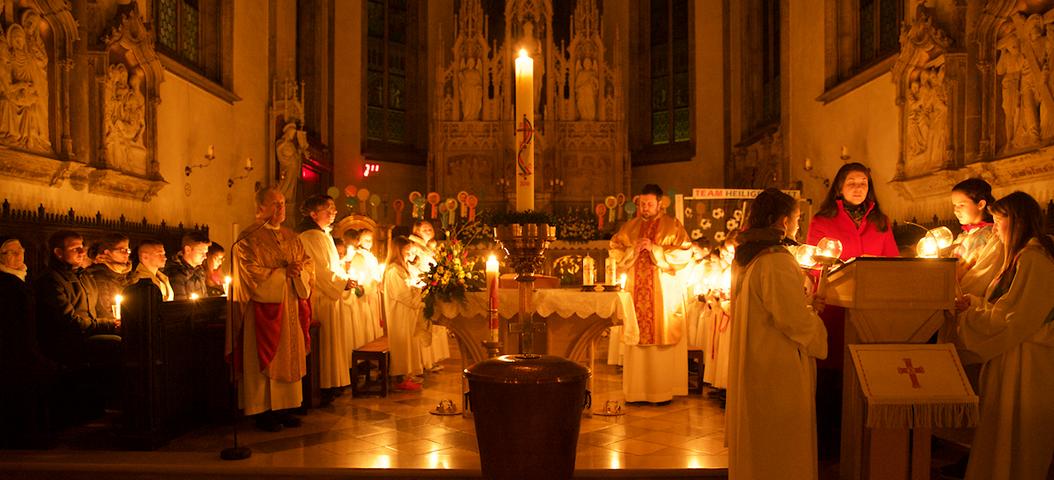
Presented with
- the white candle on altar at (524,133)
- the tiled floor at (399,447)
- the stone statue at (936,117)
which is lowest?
the tiled floor at (399,447)

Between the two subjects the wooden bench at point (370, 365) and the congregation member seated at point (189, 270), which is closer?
the congregation member seated at point (189, 270)

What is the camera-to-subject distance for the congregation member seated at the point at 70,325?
19.5ft

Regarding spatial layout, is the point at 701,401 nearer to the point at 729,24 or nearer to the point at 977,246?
the point at 977,246

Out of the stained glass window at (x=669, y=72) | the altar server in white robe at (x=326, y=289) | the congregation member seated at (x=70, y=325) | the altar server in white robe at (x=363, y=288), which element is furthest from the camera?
the stained glass window at (x=669, y=72)

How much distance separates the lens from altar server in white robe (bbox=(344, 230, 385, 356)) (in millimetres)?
8250

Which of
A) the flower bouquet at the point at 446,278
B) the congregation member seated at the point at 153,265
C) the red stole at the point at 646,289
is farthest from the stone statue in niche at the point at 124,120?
the red stole at the point at 646,289

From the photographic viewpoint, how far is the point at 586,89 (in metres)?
15.4

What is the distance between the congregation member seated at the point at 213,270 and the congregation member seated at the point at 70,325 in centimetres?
148

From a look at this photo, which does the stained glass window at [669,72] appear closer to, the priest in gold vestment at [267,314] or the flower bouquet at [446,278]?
the flower bouquet at [446,278]

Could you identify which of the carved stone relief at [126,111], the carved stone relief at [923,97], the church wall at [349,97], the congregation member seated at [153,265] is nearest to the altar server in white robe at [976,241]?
the carved stone relief at [923,97]

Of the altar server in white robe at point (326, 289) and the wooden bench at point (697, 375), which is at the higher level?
the altar server in white robe at point (326, 289)

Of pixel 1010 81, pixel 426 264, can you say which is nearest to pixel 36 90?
pixel 426 264

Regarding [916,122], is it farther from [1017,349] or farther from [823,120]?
[1017,349]

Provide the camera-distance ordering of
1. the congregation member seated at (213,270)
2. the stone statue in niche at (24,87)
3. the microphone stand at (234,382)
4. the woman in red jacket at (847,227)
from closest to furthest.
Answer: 1. the woman in red jacket at (847,227)
2. the microphone stand at (234,382)
3. the stone statue in niche at (24,87)
4. the congregation member seated at (213,270)
